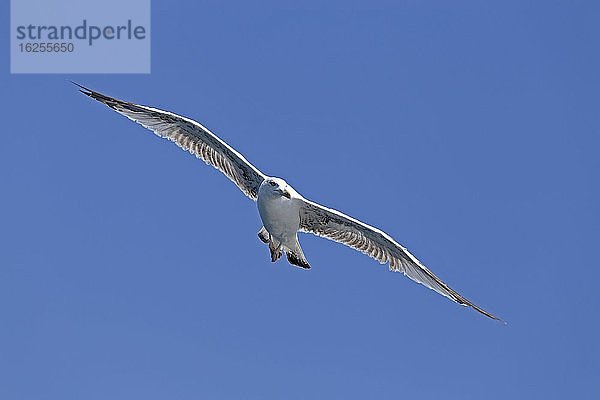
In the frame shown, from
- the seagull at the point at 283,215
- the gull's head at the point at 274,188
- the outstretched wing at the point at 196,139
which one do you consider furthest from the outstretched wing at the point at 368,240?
the outstretched wing at the point at 196,139

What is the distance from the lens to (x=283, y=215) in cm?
1578

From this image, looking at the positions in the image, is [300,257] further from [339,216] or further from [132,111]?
[132,111]

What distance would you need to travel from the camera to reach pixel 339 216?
16422 millimetres

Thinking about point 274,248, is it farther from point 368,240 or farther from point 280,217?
point 368,240

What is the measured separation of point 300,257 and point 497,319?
4.87 m

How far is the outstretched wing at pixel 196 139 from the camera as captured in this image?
1627cm

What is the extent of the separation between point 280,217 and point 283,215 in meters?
0.08

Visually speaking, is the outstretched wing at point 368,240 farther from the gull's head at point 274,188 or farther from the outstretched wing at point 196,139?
the outstretched wing at point 196,139

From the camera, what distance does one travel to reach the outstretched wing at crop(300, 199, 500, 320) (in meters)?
16.3

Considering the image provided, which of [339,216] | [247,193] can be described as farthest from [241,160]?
[339,216]

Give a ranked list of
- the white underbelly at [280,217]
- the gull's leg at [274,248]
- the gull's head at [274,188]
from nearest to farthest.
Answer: the gull's head at [274,188]
the white underbelly at [280,217]
the gull's leg at [274,248]

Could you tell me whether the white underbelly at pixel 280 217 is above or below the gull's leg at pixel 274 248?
above

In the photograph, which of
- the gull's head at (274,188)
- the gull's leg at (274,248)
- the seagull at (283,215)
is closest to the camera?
the gull's head at (274,188)

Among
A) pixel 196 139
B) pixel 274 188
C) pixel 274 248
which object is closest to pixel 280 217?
pixel 274 188
